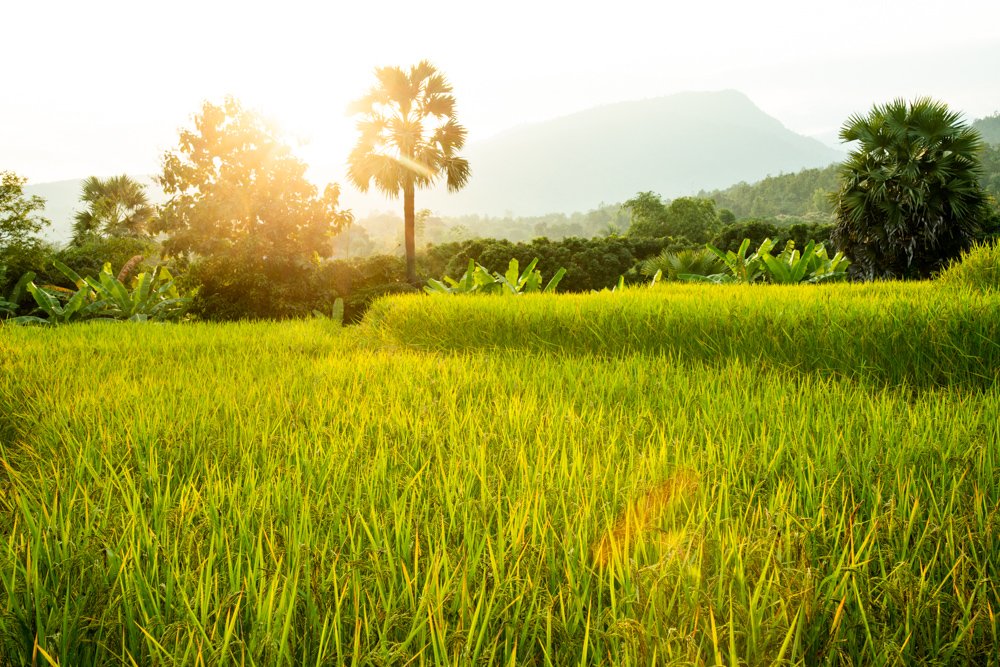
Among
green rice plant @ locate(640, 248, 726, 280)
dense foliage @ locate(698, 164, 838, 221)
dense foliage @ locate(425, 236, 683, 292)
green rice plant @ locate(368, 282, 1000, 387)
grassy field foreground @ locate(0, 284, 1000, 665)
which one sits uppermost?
dense foliage @ locate(698, 164, 838, 221)

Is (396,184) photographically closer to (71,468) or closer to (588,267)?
(588,267)

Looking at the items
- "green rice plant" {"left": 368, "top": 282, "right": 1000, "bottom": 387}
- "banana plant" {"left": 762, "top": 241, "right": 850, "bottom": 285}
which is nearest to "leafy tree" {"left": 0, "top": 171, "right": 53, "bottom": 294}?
"green rice plant" {"left": 368, "top": 282, "right": 1000, "bottom": 387}

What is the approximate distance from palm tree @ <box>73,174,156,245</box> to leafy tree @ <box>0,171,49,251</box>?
1602 centimetres

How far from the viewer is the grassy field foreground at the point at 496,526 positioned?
1.15 meters

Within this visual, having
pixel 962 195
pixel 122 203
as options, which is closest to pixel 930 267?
pixel 962 195

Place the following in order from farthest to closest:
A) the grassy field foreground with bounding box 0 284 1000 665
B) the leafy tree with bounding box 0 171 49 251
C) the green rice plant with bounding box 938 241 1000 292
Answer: the leafy tree with bounding box 0 171 49 251 < the green rice plant with bounding box 938 241 1000 292 < the grassy field foreground with bounding box 0 284 1000 665

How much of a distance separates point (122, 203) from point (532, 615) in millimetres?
46651

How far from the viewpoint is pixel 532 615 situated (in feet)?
3.98

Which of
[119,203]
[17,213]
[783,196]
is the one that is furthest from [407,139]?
[783,196]

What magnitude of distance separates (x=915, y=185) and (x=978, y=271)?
31.2 ft

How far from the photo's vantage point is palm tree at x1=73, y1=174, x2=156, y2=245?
123 ft

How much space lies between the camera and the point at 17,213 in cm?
2098

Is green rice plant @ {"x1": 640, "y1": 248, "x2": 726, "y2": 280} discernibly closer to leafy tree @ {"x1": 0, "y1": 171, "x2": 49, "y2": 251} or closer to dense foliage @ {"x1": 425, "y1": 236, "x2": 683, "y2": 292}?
dense foliage @ {"x1": 425, "y1": 236, "x2": 683, "y2": 292}

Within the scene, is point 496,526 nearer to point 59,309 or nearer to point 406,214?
point 59,309
